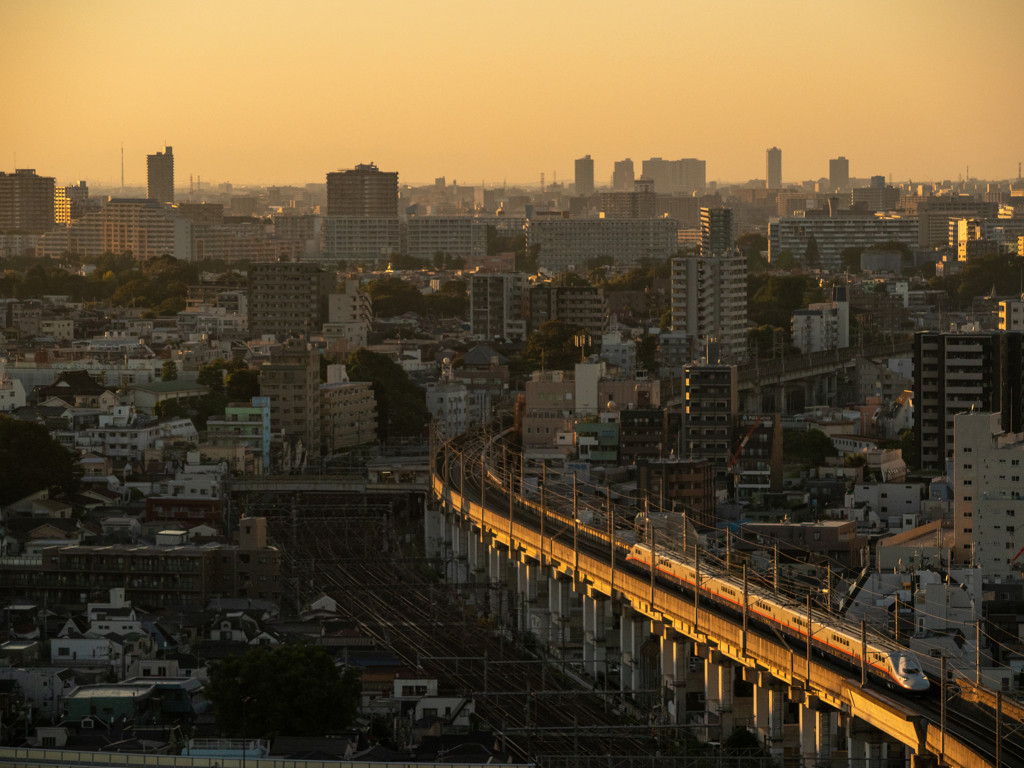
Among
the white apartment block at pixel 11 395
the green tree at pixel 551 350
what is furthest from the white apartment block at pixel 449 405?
the white apartment block at pixel 11 395

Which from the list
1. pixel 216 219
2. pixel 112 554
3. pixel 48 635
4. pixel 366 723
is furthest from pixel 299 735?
pixel 216 219

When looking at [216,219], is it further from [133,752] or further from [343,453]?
[133,752]

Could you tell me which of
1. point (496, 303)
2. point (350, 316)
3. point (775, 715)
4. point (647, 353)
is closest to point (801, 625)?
point (775, 715)

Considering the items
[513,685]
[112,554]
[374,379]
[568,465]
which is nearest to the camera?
[513,685]

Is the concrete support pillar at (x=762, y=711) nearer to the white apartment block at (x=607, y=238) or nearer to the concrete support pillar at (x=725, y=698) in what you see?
the concrete support pillar at (x=725, y=698)

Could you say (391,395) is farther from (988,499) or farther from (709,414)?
(988,499)

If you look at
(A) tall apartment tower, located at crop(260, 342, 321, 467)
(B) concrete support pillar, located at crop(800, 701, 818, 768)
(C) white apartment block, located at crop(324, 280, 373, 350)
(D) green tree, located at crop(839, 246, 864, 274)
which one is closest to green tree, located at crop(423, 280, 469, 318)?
(C) white apartment block, located at crop(324, 280, 373, 350)
